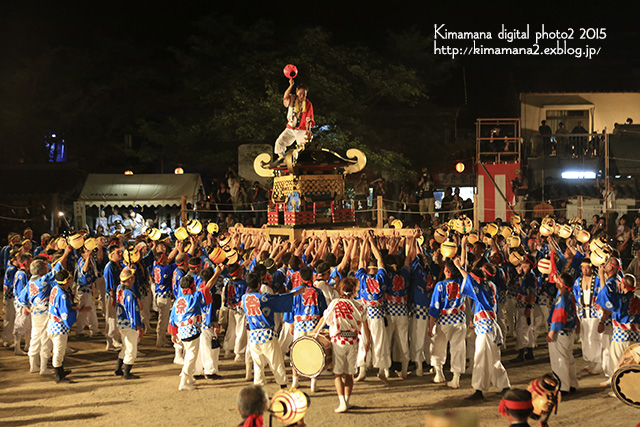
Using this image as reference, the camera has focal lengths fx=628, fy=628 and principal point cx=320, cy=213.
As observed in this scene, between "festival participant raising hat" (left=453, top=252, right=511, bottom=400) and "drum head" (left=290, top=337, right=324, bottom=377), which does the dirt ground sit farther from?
"drum head" (left=290, top=337, right=324, bottom=377)

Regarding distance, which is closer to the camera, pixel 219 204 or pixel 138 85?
pixel 219 204

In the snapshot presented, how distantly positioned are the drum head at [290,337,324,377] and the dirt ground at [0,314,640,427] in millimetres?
824

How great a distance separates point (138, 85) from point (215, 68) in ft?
13.8

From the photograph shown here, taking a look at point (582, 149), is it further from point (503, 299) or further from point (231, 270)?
point (231, 270)

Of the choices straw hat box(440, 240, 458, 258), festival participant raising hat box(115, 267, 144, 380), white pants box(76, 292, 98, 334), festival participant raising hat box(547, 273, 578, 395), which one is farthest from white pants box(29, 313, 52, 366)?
festival participant raising hat box(547, 273, 578, 395)

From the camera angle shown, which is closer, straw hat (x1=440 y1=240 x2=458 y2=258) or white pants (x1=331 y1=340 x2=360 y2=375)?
white pants (x1=331 y1=340 x2=360 y2=375)

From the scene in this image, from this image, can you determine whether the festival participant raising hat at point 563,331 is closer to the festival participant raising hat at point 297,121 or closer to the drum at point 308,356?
the drum at point 308,356

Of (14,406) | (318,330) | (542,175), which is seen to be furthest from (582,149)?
(14,406)

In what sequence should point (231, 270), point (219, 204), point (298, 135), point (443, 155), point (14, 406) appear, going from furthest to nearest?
point (443, 155), point (219, 204), point (298, 135), point (231, 270), point (14, 406)

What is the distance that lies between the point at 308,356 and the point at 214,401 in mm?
2038

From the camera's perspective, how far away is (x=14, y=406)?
317 inches

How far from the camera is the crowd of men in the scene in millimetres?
7992

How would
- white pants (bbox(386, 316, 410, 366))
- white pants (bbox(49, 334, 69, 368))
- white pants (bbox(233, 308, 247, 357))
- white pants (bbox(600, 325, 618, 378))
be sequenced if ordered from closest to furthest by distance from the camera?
white pants (bbox(600, 325, 618, 378)), white pants (bbox(49, 334, 69, 368)), white pants (bbox(386, 316, 410, 366)), white pants (bbox(233, 308, 247, 357))

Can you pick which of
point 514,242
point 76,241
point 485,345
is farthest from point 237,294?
point 514,242
